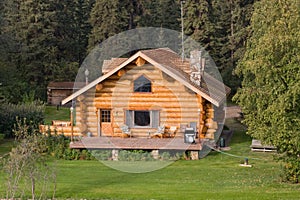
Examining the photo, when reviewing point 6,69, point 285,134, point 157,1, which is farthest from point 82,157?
point 157,1

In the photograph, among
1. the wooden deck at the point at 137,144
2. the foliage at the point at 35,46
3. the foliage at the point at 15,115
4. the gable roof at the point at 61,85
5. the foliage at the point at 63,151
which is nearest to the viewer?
the wooden deck at the point at 137,144

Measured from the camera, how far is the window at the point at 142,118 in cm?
2720

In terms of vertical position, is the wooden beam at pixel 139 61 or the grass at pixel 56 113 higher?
the wooden beam at pixel 139 61

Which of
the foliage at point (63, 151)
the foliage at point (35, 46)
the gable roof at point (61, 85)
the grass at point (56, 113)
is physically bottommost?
the foliage at point (63, 151)

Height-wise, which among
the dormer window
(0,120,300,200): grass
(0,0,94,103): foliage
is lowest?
(0,120,300,200): grass

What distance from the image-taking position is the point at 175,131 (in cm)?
2681

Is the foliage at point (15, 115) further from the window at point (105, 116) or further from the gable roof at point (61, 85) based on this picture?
the gable roof at point (61, 85)

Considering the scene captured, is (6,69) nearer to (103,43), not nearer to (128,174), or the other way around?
(103,43)

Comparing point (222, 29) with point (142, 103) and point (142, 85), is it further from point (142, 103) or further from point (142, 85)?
point (142, 103)

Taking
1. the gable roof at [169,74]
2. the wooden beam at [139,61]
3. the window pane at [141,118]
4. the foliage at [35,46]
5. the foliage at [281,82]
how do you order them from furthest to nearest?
the foliage at [35,46] → the window pane at [141,118] → the wooden beam at [139,61] → the gable roof at [169,74] → the foliage at [281,82]

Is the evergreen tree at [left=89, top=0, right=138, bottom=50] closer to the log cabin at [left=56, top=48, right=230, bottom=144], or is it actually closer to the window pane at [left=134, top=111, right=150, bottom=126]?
the log cabin at [left=56, top=48, right=230, bottom=144]

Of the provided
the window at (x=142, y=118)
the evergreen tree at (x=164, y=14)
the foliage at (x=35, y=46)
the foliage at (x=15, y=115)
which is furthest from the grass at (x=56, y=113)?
the evergreen tree at (x=164, y=14)

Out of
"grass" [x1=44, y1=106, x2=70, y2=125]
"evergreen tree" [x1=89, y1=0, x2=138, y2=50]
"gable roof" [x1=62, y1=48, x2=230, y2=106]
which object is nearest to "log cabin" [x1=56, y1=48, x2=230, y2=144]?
"gable roof" [x1=62, y1=48, x2=230, y2=106]

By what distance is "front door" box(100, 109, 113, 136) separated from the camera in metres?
27.6
